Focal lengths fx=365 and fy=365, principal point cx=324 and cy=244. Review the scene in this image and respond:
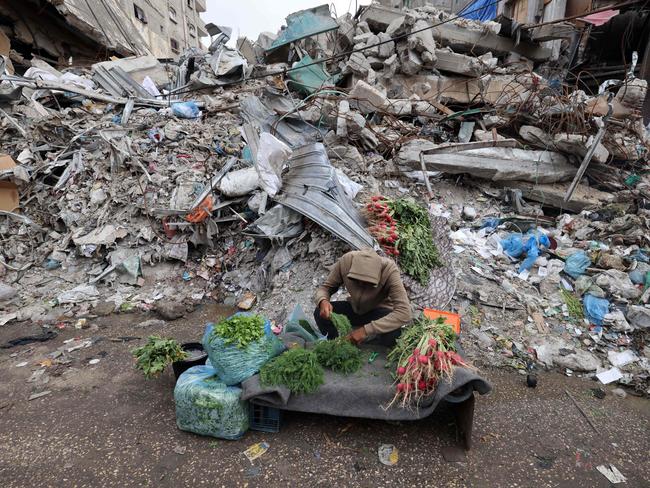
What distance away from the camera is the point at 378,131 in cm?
790

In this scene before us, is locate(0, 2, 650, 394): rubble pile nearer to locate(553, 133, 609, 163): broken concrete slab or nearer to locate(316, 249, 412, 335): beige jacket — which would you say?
locate(553, 133, 609, 163): broken concrete slab

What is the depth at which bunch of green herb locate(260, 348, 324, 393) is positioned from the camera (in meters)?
2.70

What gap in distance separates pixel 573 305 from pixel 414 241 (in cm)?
213

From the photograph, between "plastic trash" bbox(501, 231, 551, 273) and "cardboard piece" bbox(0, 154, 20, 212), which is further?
"cardboard piece" bbox(0, 154, 20, 212)

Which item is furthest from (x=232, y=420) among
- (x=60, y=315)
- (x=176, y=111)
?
(x=176, y=111)

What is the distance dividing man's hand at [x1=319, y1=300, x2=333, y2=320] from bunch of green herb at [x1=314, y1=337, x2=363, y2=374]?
32 centimetres

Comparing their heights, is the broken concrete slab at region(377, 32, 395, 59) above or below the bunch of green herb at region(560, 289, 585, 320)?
above

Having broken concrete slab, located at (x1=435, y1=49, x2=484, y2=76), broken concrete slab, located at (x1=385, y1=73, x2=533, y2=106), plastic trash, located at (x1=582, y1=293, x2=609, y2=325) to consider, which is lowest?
plastic trash, located at (x1=582, y1=293, x2=609, y2=325)

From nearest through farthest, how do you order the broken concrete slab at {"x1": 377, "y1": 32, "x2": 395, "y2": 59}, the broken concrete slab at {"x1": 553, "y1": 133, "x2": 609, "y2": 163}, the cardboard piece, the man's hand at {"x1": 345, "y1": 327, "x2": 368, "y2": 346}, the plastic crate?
the plastic crate < the man's hand at {"x1": 345, "y1": 327, "x2": 368, "y2": 346} < the cardboard piece < the broken concrete slab at {"x1": 553, "y1": 133, "x2": 609, "y2": 163} < the broken concrete slab at {"x1": 377, "y1": 32, "x2": 395, "y2": 59}

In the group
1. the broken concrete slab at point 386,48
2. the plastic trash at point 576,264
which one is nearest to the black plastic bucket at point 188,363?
the plastic trash at point 576,264

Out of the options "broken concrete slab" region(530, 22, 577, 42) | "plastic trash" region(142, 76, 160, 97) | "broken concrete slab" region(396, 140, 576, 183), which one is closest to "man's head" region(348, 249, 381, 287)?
"broken concrete slab" region(396, 140, 576, 183)

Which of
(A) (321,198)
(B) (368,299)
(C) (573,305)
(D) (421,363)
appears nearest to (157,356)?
(B) (368,299)

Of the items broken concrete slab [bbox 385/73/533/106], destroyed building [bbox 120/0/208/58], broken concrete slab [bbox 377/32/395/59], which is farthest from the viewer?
destroyed building [bbox 120/0/208/58]

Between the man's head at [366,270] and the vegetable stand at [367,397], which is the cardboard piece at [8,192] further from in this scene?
the man's head at [366,270]
